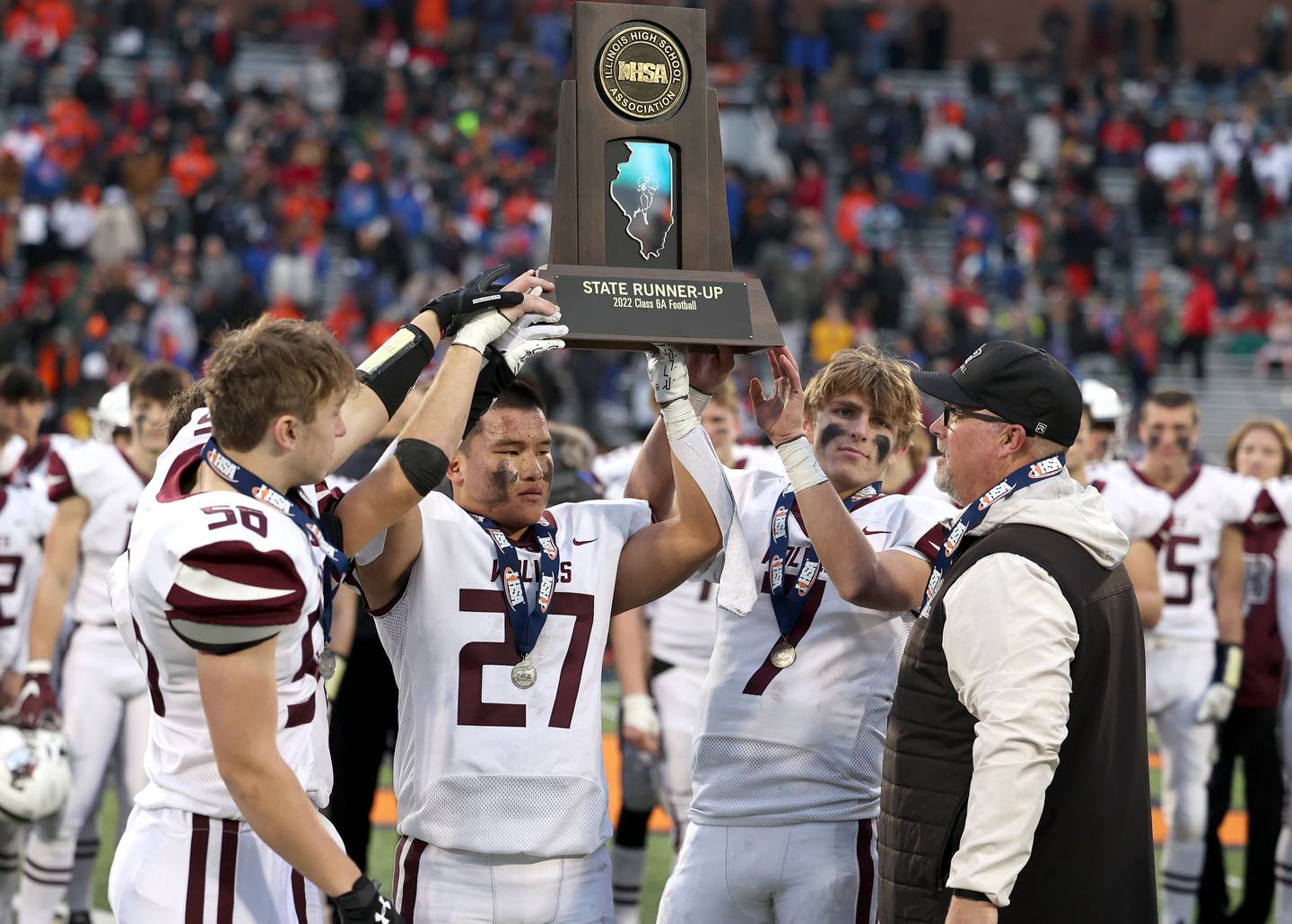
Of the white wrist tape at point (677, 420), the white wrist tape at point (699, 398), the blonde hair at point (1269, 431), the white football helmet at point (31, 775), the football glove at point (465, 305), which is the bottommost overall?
the white football helmet at point (31, 775)

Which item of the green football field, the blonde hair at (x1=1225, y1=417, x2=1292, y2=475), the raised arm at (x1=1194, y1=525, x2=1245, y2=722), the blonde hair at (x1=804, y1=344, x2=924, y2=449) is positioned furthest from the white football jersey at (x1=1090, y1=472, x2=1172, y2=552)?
the blonde hair at (x1=804, y1=344, x2=924, y2=449)

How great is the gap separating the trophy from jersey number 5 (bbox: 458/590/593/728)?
622 millimetres

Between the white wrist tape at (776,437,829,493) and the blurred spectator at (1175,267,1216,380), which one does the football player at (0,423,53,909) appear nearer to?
the white wrist tape at (776,437,829,493)

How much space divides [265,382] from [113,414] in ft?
12.1

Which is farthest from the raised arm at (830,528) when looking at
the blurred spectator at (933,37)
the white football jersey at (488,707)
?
the blurred spectator at (933,37)

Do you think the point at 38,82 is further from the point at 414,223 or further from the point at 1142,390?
the point at 1142,390

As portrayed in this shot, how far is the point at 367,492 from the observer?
3.19 m

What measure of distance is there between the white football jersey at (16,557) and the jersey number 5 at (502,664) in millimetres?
3197

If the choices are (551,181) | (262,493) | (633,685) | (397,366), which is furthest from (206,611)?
(551,181)

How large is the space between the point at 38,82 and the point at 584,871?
19070mm

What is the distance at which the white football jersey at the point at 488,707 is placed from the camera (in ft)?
11.3

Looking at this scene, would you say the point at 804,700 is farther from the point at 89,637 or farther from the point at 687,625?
the point at 89,637

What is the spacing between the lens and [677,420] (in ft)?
12.1

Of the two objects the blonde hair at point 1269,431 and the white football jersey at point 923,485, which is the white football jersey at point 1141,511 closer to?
the white football jersey at point 923,485
